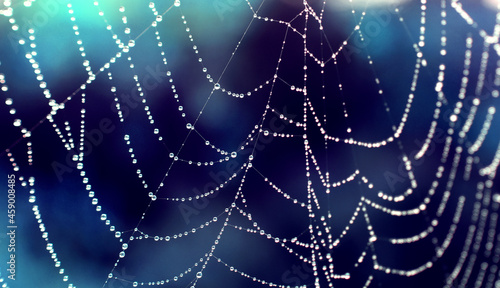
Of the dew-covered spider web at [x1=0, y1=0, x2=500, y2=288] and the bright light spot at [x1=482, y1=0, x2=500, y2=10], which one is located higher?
the bright light spot at [x1=482, y1=0, x2=500, y2=10]

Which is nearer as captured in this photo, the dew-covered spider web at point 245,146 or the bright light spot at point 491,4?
the bright light spot at point 491,4

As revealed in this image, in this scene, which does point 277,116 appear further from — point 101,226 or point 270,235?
point 101,226

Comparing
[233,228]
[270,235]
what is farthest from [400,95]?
[233,228]

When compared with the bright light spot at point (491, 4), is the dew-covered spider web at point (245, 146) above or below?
below

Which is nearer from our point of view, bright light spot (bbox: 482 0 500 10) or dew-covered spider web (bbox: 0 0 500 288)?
bright light spot (bbox: 482 0 500 10)

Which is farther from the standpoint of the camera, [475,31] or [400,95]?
[400,95]

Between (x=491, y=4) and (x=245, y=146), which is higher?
(x=491, y=4)

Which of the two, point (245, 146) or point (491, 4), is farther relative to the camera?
point (245, 146)

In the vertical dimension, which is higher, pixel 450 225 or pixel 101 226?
pixel 450 225
